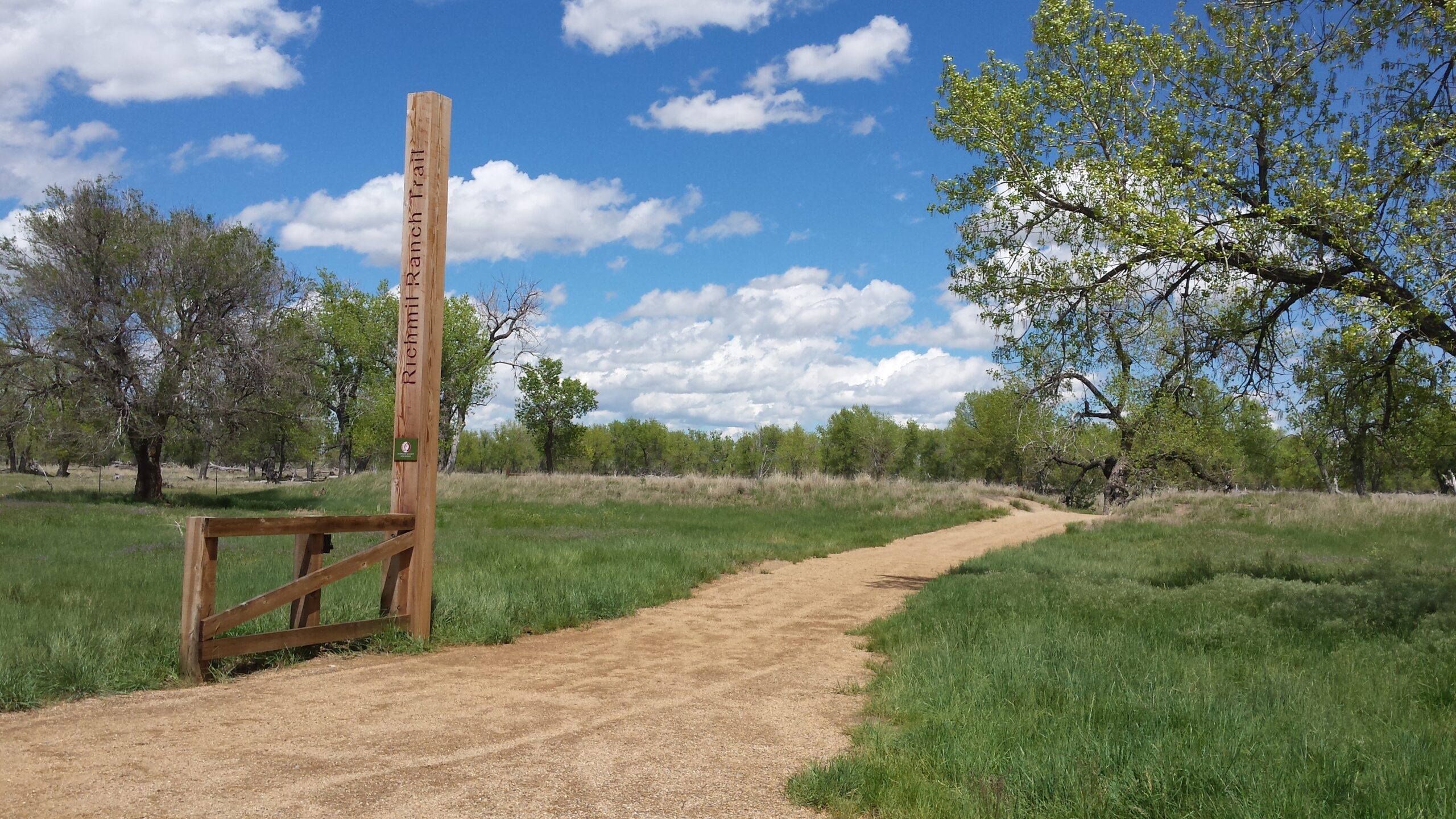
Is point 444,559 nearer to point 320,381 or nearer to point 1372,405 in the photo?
point 1372,405

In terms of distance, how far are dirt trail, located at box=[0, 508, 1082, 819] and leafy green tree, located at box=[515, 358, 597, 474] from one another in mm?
65913

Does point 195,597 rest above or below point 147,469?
below

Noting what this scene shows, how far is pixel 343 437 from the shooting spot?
6912 cm

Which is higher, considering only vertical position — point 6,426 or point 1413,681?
point 6,426

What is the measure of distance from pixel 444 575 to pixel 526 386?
61.0m

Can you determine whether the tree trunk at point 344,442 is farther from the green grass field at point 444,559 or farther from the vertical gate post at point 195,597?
the vertical gate post at point 195,597

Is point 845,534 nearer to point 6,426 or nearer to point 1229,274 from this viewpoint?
point 1229,274

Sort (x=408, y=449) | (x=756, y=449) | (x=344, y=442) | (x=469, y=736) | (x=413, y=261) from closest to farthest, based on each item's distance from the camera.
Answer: (x=469, y=736) → (x=408, y=449) → (x=413, y=261) → (x=344, y=442) → (x=756, y=449)

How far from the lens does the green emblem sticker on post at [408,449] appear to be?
9.01m

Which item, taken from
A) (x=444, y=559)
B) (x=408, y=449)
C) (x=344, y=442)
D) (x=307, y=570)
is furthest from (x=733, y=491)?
(x=344, y=442)

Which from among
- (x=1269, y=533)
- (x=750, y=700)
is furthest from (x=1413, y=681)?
(x=1269, y=533)

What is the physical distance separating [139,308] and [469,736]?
30.1 metres

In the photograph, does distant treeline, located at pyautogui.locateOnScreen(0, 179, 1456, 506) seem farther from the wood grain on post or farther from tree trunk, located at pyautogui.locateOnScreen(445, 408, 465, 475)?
the wood grain on post

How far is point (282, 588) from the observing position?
7.50 m
